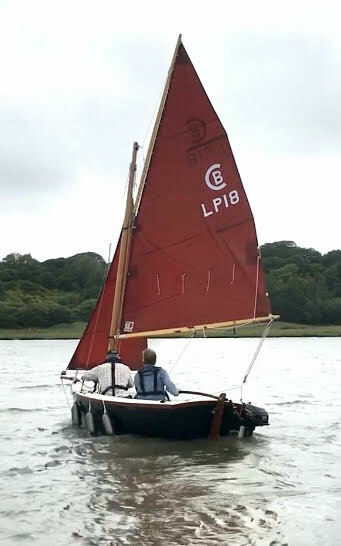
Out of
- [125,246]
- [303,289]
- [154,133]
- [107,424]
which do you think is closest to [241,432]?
[107,424]

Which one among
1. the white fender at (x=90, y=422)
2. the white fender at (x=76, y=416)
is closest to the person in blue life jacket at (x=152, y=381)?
the white fender at (x=90, y=422)

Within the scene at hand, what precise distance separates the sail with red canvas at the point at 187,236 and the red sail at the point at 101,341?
2155mm

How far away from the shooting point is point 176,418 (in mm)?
15742

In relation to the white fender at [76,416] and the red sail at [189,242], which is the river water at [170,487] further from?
the red sail at [189,242]

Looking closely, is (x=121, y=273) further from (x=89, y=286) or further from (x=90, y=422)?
(x=89, y=286)

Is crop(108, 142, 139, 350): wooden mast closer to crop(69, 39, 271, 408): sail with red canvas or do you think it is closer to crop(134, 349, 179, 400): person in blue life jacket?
crop(69, 39, 271, 408): sail with red canvas

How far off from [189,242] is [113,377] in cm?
365

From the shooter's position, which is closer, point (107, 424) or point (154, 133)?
point (107, 424)

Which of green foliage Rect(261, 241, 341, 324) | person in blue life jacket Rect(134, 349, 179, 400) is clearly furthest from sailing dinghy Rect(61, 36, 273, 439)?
green foliage Rect(261, 241, 341, 324)

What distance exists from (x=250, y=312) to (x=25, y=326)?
109583 millimetres

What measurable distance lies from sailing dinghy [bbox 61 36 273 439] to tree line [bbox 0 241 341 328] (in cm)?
10087

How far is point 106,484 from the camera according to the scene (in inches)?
518

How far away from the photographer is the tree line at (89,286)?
124062 mm

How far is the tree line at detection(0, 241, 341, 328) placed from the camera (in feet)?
407
